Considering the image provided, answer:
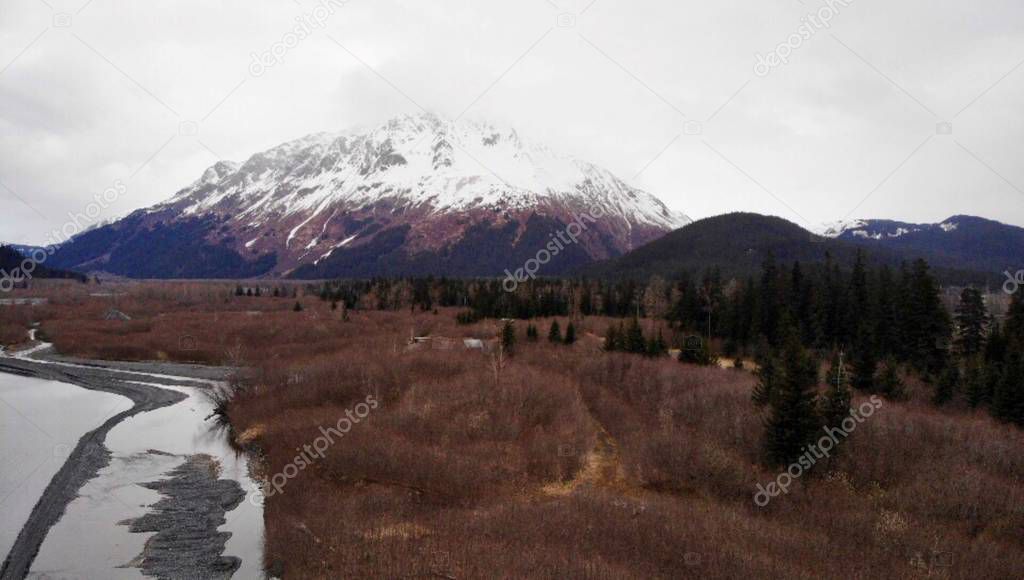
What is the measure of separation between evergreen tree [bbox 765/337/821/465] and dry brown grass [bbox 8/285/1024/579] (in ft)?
4.12

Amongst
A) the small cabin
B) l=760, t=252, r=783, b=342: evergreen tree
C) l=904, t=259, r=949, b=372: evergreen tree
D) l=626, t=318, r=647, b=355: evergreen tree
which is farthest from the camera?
the small cabin

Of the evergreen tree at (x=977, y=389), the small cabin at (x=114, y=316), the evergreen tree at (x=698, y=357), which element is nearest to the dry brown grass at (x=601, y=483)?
the evergreen tree at (x=977, y=389)

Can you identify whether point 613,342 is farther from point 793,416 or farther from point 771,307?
point 793,416

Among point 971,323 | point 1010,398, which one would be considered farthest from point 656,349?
point 971,323

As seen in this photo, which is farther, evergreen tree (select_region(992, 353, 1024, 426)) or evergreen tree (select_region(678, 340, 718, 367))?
evergreen tree (select_region(678, 340, 718, 367))

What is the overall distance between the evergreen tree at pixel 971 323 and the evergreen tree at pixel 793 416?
36.2m

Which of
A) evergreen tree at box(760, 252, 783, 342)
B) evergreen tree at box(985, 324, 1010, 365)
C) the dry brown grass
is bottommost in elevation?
the dry brown grass

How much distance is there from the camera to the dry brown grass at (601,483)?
20.2 meters

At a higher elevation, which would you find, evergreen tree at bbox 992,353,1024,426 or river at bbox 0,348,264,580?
evergreen tree at bbox 992,353,1024,426

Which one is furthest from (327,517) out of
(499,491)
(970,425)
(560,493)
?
(970,425)

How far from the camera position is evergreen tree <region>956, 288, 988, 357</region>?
181 feet

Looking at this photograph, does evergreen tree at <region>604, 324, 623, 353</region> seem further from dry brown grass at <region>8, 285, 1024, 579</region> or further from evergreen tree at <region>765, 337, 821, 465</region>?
evergreen tree at <region>765, 337, 821, 465</region>

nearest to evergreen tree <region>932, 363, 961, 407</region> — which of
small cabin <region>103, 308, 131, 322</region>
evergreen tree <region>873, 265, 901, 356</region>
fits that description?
evergreen tree <region>873, 265, 901, 356</region>

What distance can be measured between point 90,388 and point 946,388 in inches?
2915
